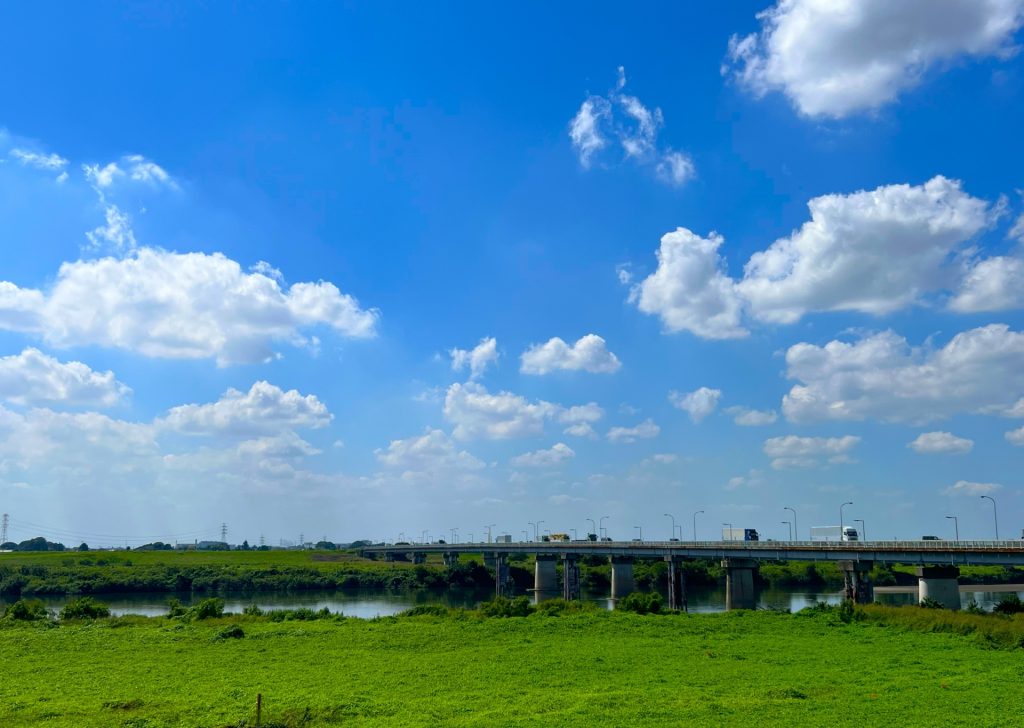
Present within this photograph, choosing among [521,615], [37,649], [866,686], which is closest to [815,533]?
[521,615]

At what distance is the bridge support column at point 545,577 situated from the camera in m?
153

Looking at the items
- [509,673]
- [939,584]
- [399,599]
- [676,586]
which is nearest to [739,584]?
[676,586]

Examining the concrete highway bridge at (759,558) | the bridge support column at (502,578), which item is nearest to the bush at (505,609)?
the concrete highway bridge at (759,558)

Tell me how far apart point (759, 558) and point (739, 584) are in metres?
4.22

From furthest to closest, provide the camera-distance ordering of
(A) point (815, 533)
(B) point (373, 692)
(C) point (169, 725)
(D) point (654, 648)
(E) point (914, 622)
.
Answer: (A) point (815, 533), (E) point (914, 622), (D) point (654, 648), (B) point (373, 692), (C) point (169, 725)

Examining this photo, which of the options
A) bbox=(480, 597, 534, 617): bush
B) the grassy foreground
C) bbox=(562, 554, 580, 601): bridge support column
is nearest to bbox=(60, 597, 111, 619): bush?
the grassy foreground

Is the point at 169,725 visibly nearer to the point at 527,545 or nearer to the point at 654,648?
the point at 654,648

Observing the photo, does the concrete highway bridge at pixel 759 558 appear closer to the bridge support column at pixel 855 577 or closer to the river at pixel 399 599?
the bridge support column at pixel 855 577

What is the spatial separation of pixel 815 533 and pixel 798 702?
79666 mm

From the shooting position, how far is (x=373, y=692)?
34906mm

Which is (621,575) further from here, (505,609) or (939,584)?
(505,609)

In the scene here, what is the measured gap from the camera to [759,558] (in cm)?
10119

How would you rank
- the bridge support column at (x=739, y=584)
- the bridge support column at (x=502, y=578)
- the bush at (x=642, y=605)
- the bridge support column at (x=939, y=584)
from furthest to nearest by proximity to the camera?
the bridge support column at (x=502, y=578) < the bridge support column at (x=739, y=584) < the bridge support column at (x=939, y=584) < the bush at (x=642, y=605)

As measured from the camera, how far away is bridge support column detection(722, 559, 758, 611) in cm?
9938
